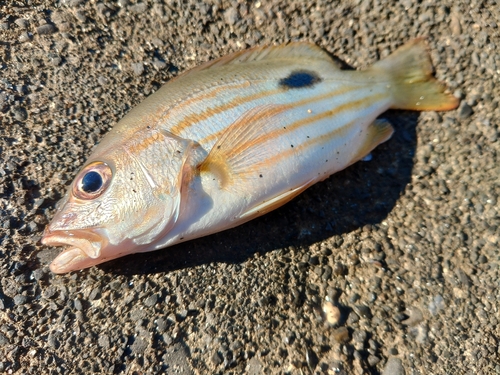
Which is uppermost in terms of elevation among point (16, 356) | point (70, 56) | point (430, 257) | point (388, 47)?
point (70, 56)

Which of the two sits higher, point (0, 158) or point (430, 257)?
point (0, 158)

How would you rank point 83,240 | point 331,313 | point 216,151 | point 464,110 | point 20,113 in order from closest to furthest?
point 83,240
point 216,151
point 331,313
point 20,113
point 464,110

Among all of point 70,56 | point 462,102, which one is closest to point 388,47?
point 462,102

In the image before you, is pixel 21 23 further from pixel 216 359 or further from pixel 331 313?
pixel 331 313

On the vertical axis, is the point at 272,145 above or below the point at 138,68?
below

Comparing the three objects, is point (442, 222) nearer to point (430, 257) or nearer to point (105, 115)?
point (430, 257)

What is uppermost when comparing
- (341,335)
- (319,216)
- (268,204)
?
(268,204)

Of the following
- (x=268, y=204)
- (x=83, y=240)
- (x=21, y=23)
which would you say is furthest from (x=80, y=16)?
(x=268, y=204)

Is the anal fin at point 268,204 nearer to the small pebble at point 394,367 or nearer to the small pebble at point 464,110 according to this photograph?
the small pebble at point 394,367
